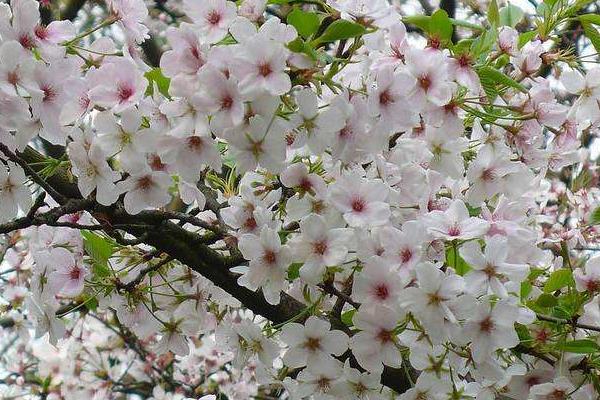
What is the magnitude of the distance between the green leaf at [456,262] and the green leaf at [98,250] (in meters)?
0.64

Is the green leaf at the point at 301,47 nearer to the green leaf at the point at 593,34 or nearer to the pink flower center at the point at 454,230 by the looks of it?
the pink flower center at the point at 454,230

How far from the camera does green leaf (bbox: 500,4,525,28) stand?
1.59m

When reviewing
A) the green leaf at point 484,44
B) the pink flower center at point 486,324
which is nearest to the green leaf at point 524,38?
the green leaf at point 484,44

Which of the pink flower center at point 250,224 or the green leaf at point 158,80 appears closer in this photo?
the green leaf at point 158,80

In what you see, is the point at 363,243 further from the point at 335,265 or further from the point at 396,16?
the point at 396,16

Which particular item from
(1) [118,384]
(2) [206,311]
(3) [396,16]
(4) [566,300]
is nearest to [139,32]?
(3) [396,16]

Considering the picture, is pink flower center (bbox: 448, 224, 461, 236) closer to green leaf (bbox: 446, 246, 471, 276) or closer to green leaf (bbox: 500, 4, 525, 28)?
green leaf (bbox: 446, 246, 471, 276)

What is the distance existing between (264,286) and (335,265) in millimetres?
158

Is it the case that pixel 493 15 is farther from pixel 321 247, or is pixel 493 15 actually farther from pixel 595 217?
pixel 321 247

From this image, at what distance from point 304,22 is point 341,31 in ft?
0.18

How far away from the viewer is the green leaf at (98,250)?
156 centimetres

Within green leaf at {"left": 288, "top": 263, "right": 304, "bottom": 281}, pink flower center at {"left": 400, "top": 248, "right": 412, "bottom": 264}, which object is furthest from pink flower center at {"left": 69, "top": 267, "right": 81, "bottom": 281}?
pink flower center at {"left": 400, "top": 248, "right": 412, "bottom": 264}

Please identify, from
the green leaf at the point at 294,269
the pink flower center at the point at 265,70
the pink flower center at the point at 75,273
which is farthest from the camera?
the pink flower center at the point at 75,273

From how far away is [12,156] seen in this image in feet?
4.34
